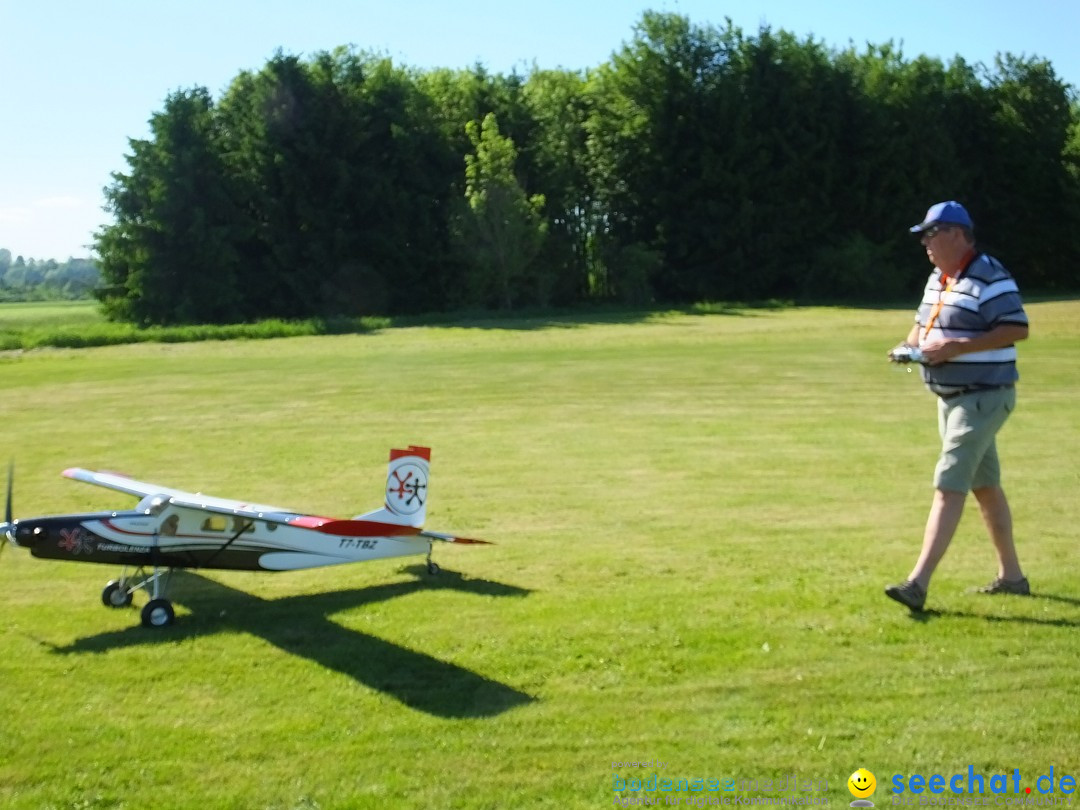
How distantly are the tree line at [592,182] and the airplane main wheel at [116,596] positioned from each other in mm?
43230

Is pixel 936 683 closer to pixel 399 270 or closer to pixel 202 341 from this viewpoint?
pixel 202 341

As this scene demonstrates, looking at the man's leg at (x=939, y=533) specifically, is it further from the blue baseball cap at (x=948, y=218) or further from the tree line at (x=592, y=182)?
the tree line at (x=592, y=182)

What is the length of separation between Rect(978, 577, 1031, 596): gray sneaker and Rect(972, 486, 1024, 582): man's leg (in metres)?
0.02

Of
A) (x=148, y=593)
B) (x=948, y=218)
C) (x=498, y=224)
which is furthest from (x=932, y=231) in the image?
(x=498, y=224)

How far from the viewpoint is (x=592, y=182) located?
58.9 metres

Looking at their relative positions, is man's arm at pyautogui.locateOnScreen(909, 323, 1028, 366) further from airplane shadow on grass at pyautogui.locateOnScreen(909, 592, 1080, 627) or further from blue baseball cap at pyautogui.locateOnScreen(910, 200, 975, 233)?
airplane shadow on grass at pyautogui.locateOnScreen(909, 592, 1080, 627)

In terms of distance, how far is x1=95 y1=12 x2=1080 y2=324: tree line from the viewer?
5131 cm

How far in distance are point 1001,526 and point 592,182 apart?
53.6 metres

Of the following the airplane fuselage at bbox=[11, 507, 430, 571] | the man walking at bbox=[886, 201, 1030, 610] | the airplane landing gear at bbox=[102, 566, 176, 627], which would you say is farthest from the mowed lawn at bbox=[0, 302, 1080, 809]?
the man walking at bbox=[886, 201, 1030, 610]

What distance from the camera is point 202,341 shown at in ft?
126

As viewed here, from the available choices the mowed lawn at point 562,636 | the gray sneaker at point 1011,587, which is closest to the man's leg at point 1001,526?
the gray sneaker at point 1011,587

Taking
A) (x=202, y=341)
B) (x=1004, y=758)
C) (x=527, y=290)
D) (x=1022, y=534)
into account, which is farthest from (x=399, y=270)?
(x=1004, y=758)

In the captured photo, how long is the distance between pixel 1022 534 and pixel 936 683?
11.8ft

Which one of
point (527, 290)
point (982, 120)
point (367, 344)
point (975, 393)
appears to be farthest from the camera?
point (982, 120)
